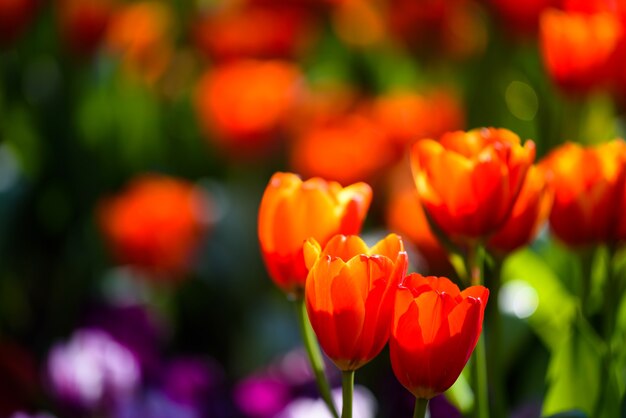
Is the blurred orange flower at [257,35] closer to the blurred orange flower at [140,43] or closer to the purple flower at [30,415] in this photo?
the blurred orange flower at [140,43]

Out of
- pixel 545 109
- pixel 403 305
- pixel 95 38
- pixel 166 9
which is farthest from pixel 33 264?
pixel 403 305

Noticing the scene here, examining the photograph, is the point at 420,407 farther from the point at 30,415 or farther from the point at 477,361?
the point at 30,415

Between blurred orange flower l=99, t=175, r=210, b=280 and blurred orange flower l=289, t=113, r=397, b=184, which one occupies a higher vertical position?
blurred orange flower l=289, t=113, r=397, b=184

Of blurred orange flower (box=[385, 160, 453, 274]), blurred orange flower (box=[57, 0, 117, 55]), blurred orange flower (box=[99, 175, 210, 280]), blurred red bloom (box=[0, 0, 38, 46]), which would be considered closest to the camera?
blurred orange flower (box=[385, 160, 453, 274])

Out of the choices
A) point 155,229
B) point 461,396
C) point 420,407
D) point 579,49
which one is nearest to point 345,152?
point 155,229

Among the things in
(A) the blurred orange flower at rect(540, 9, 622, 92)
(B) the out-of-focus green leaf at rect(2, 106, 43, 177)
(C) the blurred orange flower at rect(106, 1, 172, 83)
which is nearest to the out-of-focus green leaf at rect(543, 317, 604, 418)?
(A) the blurred orange flower at rect(540, 9, 622, 92)

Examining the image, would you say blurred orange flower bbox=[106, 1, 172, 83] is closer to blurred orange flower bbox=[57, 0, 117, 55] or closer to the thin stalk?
blurred orange flower bbox=[57, 0, 117, 55]
